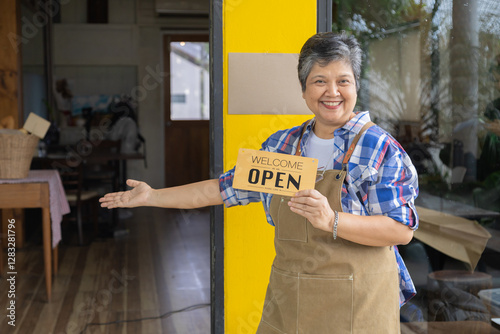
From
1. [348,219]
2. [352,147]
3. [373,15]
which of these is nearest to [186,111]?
[373,15]

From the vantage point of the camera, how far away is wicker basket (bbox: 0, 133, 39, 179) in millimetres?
3611

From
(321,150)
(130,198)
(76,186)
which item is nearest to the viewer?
(321,150)

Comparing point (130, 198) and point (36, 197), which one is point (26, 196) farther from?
point (130, 198)

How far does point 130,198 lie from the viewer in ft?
5.82

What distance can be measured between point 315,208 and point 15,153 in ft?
9.38

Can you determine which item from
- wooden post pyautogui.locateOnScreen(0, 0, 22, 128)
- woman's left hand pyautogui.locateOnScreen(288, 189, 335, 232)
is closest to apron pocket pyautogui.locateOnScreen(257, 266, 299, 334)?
woman's left hand pyautogui.locateOnScreen(288, 189, 335, 232)

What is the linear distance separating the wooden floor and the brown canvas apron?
1793 mm

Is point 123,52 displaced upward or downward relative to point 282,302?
upward

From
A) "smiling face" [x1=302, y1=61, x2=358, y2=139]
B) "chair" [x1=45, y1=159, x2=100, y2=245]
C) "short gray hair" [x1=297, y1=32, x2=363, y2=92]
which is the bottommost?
"chair" [x1=45, y1=159, x2=100, y2=245]

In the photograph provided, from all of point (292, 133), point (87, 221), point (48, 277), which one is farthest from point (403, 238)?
point (87, 221)

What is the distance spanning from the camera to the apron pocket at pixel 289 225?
1531mm

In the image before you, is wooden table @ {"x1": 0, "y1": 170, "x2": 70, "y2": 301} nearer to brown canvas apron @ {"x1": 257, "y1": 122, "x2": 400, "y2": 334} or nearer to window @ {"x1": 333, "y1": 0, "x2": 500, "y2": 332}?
window @ {"x1": 333, "y1": 0, "x2": 500, "y2": 332}

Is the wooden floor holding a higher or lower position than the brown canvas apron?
lower

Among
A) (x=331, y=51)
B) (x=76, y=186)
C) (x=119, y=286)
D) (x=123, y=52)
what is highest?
(x=123, y=52)
